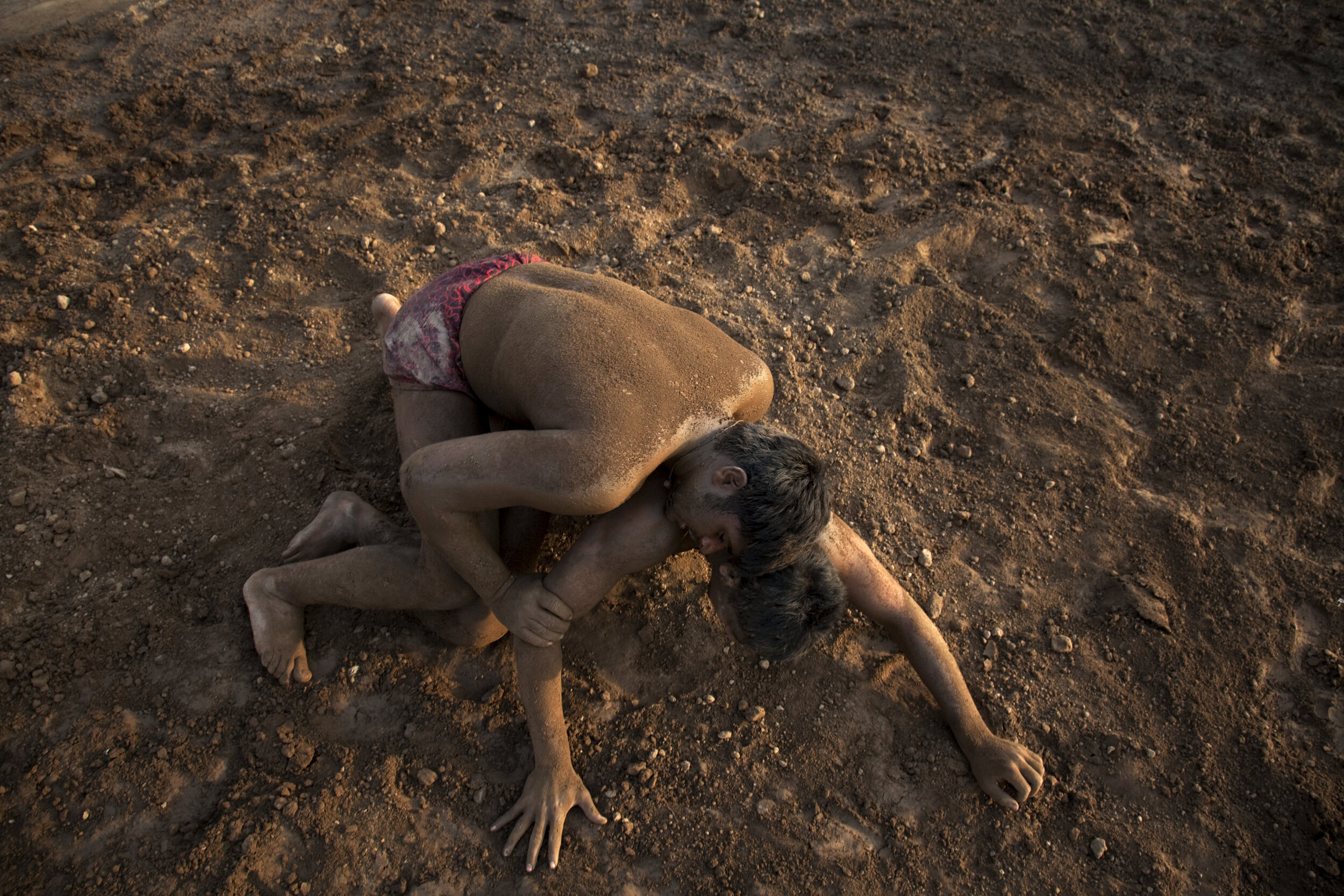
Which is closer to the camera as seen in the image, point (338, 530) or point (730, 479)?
point (730, 479)

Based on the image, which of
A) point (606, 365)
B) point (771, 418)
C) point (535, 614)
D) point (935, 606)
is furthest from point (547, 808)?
point (771, 418)

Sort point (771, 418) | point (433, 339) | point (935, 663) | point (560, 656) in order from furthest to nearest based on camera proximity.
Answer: point (771, 418)
point (433, 339)
point (935, 663)
point (560, 656)

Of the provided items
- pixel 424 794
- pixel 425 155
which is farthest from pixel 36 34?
pixel 424 794

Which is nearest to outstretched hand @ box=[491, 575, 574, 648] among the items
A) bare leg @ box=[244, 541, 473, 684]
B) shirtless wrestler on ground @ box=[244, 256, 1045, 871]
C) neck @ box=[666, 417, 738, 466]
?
shirtless wrestler on ground @ box=[244, 256, 1045, 871]

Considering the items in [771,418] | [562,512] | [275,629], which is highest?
[562,512]

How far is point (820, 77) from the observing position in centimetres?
438

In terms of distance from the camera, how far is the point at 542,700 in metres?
2.08

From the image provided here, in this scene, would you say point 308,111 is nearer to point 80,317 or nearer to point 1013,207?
point 80,317

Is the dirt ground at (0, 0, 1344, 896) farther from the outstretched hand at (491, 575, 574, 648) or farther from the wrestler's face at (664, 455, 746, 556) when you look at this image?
the wrestler's face at (664, 455, 746, 556)

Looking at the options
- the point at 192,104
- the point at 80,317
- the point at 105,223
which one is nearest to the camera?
the point at 80,317

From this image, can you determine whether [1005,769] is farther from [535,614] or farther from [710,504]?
[535,614]

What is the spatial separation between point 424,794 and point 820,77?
13.5 ft

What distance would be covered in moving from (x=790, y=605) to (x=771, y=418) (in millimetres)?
1026

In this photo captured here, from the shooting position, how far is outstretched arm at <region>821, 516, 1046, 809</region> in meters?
2.10
